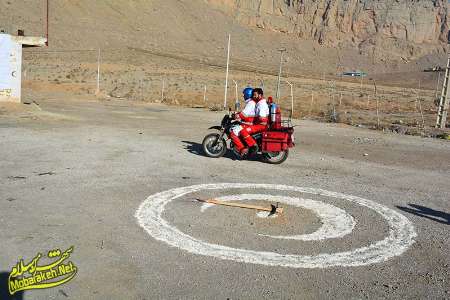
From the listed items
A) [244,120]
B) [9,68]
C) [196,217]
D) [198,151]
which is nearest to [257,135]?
[244,120]

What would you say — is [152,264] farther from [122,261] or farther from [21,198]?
[21,198]

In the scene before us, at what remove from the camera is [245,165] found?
10.3 m

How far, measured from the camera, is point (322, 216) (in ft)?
22.5

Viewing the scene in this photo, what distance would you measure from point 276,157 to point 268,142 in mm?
503

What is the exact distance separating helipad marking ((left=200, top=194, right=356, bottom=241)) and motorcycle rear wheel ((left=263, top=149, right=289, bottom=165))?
9.70 feet

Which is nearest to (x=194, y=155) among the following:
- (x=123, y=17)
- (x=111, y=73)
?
(x=111, y=73)

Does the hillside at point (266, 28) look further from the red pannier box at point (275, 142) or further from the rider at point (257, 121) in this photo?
the red pannier box at point (275, 142)

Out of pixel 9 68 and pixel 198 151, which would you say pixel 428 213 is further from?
pixel 9 68

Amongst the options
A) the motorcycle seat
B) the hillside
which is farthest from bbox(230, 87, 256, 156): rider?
the hillside

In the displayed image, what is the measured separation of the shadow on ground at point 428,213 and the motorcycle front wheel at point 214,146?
442cm

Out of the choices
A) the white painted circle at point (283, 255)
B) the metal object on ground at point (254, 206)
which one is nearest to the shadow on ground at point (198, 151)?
the metal object on ground at point (254, 206)

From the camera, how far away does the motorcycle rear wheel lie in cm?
1069

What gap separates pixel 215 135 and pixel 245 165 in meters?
1.08

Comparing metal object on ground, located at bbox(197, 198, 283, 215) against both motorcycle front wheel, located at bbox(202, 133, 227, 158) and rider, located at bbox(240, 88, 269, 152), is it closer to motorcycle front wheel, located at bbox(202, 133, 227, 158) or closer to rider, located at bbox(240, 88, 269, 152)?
rider, located at bbox(240, 88, 269, 152)
